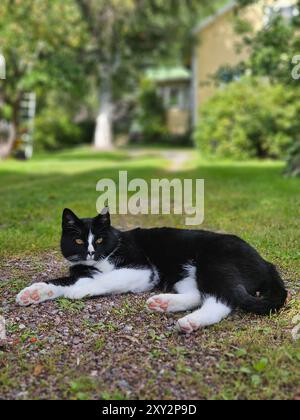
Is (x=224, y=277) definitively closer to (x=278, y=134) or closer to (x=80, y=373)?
(x=80, y=373)

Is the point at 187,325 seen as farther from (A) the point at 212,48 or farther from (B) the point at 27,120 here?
(A) the point at 212,48

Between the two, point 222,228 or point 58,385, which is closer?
point 58,385

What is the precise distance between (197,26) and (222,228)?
24177mm

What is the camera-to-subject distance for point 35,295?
13.1ft

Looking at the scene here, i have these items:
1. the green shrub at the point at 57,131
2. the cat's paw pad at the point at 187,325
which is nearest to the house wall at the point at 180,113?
the green shrub at the point at 57,131

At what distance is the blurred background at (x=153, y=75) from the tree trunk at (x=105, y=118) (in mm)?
57

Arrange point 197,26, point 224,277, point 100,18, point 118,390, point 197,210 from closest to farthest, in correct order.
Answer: point 118,390, point 224,277, point 197,210, point 100,18, point 197,26

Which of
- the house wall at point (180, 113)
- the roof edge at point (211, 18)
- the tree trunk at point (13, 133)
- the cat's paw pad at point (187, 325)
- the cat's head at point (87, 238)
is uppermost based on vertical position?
the roof edge at point (211, 18)

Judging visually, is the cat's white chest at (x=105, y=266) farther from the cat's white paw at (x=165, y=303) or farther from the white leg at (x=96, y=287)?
the cat's white paw at (x=165, y=303)

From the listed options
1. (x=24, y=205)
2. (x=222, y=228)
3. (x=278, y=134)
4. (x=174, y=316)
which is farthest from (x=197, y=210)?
(x=278, y=134)

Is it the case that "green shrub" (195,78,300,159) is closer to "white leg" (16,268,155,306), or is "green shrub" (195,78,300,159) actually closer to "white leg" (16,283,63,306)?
"white leg" (16,268,155,306)

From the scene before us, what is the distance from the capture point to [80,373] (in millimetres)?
3045

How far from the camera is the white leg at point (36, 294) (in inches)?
156

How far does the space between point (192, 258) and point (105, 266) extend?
0.71 m
